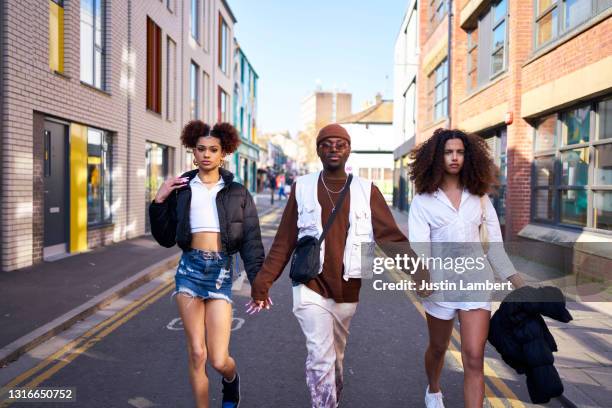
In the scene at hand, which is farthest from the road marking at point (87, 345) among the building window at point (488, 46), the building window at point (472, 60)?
the building window at point (472, 60)

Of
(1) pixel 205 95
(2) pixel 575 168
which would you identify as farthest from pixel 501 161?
(1) pixel 205 95

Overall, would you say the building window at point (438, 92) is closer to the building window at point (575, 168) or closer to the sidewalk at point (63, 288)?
the building window at point (575, 168)

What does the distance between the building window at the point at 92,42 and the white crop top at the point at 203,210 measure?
32.0ft

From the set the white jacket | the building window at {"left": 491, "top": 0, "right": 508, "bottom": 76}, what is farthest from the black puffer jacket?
the building window at {"left": 491, "top": 0, "right": 508, "bottom": 76}

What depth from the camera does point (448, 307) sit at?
352 cm

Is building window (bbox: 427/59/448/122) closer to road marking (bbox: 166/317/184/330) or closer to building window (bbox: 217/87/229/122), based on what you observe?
building window (bbox: 217/87/229/122)

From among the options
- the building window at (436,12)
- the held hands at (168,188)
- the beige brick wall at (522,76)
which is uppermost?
the building window at (436,12)

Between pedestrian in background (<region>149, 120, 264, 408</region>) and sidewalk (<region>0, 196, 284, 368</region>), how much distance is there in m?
2.35

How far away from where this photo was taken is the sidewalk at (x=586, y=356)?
4.23 metres

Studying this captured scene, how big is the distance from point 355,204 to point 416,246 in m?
0.47

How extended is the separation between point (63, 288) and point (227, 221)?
5.38 m

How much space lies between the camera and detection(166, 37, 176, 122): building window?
18422mm

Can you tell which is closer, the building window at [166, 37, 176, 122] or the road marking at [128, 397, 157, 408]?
the road marking at [128, 397, 157, 408]

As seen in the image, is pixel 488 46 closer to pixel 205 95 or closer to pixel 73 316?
pixel 73 316
